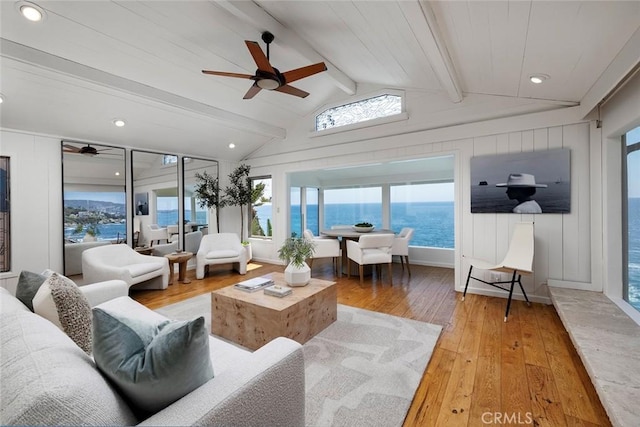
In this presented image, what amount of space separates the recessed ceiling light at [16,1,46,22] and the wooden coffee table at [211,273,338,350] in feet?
9.48

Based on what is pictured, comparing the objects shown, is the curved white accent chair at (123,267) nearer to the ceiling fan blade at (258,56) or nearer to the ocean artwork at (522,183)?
the ceiling fan blade at (258,56)

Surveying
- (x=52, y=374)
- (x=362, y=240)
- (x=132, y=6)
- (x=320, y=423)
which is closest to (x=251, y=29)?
(x=132, y=6)

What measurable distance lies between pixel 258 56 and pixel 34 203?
13.1ft

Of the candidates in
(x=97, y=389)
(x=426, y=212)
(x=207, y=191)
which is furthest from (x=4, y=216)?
(x=426, y=212)

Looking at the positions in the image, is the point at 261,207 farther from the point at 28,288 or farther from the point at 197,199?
the point at 28,288

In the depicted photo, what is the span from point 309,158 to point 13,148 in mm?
4388

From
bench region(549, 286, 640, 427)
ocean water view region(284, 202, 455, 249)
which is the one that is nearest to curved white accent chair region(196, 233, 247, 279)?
ocean water view region(284, 202, 455, 249)

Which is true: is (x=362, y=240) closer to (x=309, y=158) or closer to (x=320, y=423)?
(x=309, y=158)

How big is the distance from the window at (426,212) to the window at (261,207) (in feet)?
9.60

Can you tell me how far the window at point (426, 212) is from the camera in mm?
6246

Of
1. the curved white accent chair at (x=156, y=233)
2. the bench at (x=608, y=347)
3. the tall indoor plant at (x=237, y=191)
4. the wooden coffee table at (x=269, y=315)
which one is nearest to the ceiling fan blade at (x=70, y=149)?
the curved white accent chair at (x=156, y=233)

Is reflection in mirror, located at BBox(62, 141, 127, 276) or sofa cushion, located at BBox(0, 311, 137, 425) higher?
reflection in mirror, located at BBox(62, 141, 127, 276)

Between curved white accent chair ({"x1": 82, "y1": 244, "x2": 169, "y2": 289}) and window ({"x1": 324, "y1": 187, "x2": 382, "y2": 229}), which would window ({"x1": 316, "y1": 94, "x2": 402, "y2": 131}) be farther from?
curved white accent chair ({"x1": 82, "y1": 244, "x2": 169, "y2": 289})

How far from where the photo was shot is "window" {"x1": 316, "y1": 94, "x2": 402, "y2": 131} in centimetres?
470
